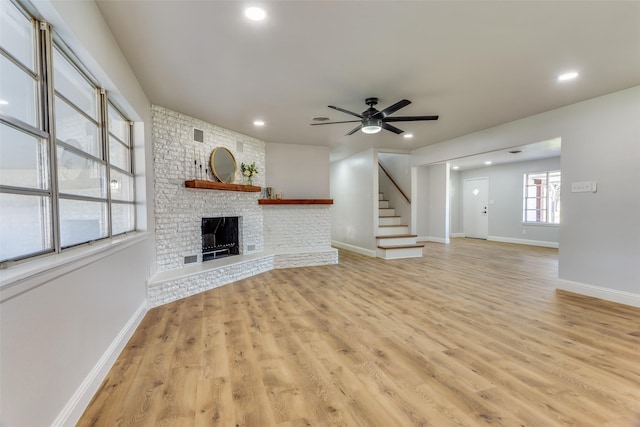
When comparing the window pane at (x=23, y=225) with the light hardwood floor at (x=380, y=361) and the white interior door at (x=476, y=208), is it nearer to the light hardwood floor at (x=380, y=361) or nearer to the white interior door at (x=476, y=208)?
the light hardwood floor at (x=380, y=361)

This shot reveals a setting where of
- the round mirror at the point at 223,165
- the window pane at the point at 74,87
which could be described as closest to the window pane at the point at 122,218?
the window pane at the point at 74,87

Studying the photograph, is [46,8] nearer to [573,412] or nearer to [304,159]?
[573,412]

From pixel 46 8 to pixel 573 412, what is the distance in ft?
11.5

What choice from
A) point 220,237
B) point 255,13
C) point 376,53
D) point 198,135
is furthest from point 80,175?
point 220,237

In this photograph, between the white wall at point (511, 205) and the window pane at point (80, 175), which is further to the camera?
the white wall at point (511, 205)

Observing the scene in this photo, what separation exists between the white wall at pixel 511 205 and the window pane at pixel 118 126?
375 inches

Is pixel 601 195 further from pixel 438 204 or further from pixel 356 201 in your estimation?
pixel 438 204

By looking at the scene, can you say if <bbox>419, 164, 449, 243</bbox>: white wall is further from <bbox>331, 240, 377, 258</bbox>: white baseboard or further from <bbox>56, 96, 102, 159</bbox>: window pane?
<bbox>56, 96, 102, 159</bbox>: window pane

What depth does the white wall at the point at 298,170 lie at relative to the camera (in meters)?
5.89

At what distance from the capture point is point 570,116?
3.77m

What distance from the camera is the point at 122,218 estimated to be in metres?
2.85

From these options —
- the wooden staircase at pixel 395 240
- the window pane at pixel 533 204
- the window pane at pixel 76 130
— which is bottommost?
the wooden staircase at pixel 395 240

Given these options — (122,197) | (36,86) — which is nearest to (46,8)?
(36,86)

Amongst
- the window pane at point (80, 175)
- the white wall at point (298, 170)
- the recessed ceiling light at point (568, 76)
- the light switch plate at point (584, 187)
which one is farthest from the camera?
the white wall at point (298, 170)
